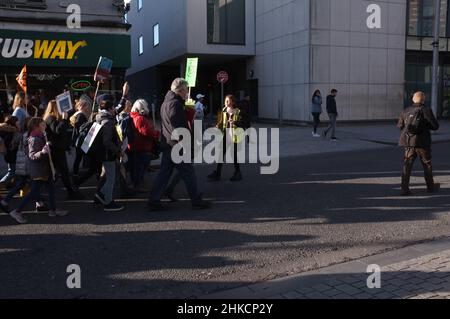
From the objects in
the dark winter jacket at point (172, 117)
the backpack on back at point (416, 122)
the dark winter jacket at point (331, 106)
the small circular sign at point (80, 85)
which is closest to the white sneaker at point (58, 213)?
the dark winter jacket at point (172, 117)

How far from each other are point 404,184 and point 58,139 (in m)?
5.63

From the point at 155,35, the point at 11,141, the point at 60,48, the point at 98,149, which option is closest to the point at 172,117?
the point at 98,149

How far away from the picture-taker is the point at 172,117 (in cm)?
696

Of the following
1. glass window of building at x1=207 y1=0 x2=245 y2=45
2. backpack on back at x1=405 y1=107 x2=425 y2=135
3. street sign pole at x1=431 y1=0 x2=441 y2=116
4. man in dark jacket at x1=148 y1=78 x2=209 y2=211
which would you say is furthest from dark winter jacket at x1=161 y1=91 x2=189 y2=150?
glass window of building at x1=207 y1=0 x2=245 y2=45

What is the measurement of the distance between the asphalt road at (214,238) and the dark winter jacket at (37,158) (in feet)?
2.11

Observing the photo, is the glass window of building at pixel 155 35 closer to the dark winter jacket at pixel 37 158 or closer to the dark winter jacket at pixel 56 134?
the dark winter jacket at pixel 56 134

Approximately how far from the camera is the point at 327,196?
8148 mm

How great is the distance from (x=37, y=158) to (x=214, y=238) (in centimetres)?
270

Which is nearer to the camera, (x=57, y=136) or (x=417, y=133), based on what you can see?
(x=57, y=136)

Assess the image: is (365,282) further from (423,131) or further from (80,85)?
(80,85)

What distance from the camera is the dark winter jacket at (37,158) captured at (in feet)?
21.9

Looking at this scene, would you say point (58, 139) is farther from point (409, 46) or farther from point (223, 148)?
point (409, 46)

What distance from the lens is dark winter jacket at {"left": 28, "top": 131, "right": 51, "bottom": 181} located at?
668 centimetres

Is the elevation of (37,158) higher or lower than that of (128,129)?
lower
